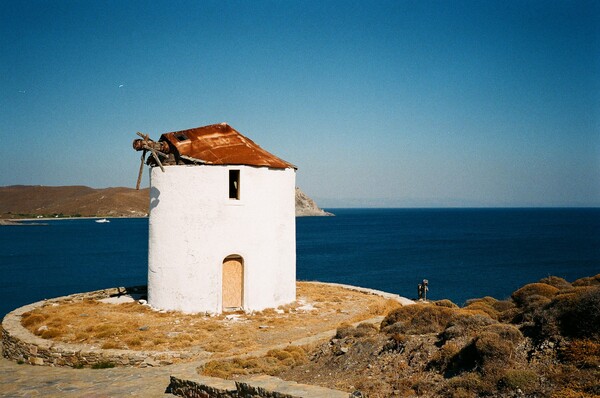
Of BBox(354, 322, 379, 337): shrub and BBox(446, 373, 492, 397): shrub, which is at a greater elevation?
BBox(446, 373, 492, 397): shrub

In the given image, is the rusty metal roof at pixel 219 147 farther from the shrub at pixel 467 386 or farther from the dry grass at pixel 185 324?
the shrub at pixel 467 386

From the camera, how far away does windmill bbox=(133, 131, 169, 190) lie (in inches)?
643

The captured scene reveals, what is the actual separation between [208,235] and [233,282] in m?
1.93

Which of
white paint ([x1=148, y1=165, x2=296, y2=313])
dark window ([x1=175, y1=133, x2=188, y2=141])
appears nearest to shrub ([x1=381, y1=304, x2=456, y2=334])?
white paint ([x1=148, y1=165, x2=296, y2=313])

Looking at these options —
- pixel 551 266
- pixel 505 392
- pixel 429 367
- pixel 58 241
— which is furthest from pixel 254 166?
pixel 58 241

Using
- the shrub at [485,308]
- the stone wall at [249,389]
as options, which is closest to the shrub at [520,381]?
the stone wall at [249,389]

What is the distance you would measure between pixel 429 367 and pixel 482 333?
111 cm

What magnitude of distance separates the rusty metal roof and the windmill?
32cm

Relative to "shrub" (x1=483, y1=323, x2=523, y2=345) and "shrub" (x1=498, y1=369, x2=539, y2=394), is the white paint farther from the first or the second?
"shrub" (x1=498, y1=369, x2=539, y2=394)

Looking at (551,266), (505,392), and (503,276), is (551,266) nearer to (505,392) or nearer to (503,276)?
(503,276)

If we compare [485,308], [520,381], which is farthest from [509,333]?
[485,308]

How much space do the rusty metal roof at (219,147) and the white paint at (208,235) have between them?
0.32 m

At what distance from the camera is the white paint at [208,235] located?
1602 centimetres

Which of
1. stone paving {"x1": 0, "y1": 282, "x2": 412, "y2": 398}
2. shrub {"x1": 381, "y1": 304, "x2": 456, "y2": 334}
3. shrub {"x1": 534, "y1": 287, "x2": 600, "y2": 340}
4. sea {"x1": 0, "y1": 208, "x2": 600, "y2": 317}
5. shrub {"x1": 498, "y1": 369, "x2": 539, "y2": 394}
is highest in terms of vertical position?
shrub {"x1": 534, "y1": 287, "x2": 600, "y2": 340}
